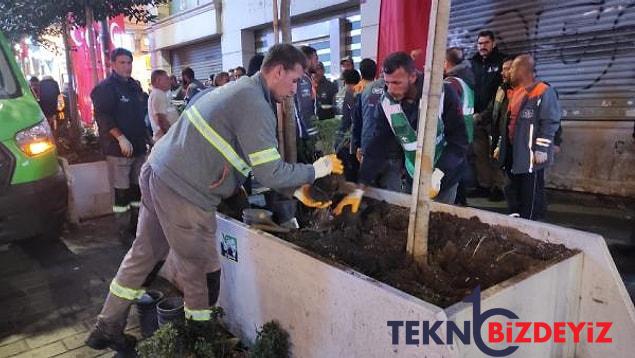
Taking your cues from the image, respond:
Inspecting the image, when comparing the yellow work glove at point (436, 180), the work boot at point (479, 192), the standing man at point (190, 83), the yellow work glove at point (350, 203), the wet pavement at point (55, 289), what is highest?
the standing man at point (190, 83)

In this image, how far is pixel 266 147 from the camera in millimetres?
2404

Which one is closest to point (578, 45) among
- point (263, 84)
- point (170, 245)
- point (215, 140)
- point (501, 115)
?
point (501, 115)

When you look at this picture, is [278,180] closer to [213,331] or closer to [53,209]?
[213,331]

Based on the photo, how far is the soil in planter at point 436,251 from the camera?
2.20 meters

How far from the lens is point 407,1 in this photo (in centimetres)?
648

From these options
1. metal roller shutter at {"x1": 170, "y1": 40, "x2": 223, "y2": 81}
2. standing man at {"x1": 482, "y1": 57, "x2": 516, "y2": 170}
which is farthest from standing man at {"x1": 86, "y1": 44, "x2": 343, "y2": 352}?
metal roller shutter at {"x1": 170, "y1": 40, "x2": 223, "y2": 81}

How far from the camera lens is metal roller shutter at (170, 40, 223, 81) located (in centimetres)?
1406

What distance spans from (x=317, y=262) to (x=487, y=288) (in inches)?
30.8

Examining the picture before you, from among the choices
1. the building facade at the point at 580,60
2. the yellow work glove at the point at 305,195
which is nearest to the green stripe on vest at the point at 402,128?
the yellow work glove at the point at 305,195

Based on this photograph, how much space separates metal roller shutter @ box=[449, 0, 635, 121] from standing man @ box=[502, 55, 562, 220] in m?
2.25

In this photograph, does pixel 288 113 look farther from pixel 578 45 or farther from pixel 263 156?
pixel 578 45

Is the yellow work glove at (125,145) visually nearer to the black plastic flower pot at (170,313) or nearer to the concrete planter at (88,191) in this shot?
the concrete planter at (88,191)

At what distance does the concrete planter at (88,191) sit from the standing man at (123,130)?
0.93 m

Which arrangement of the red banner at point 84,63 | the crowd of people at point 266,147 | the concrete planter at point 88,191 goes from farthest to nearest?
the red banner at point 84,63 → the concrete planter at point 88,191 → the crowd of people at point 266,147
